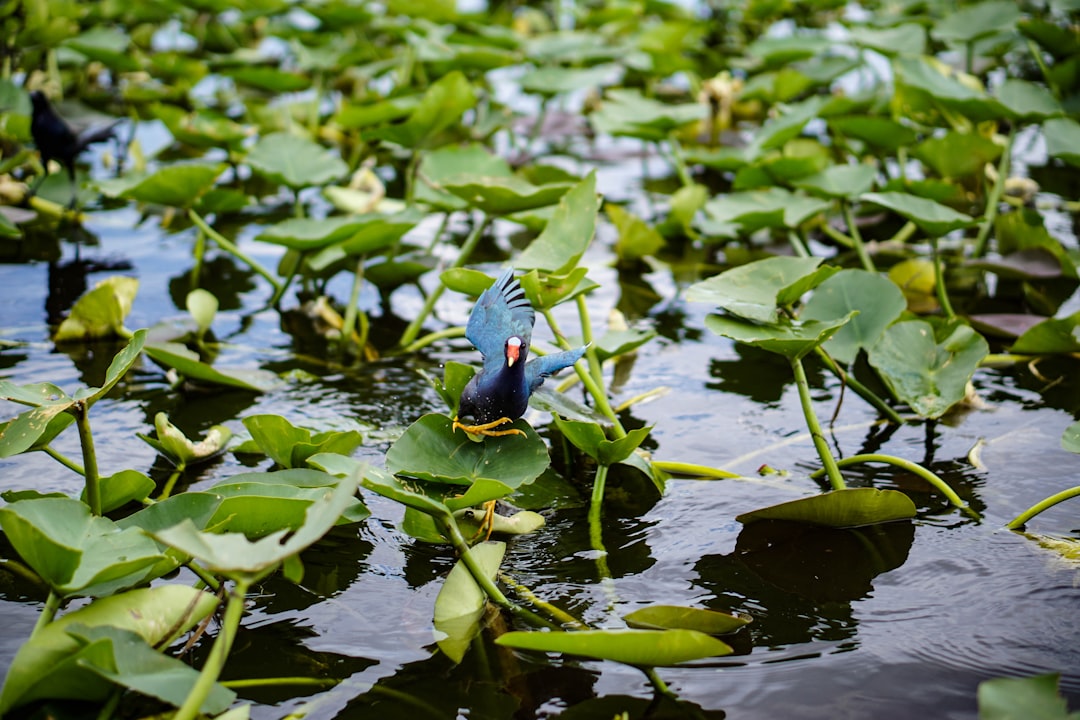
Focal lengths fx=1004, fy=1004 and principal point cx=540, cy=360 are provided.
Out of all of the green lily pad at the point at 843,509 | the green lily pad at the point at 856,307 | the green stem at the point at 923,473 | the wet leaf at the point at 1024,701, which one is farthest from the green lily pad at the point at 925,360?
the wet leaf at the point at 1024,701

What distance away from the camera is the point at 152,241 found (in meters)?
2.90

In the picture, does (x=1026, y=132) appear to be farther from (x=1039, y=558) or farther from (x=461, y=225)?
(x=1039, y=558)

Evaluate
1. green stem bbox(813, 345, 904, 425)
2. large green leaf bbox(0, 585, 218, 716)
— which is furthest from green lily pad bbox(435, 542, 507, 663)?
green stem bbox(813, 345, 904, 425)

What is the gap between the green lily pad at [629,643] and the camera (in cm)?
104

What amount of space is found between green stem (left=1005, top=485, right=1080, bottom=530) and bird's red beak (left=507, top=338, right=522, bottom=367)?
796 millimetres

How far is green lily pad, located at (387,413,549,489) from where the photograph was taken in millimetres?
1356

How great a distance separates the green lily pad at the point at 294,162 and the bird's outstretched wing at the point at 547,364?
1.15m

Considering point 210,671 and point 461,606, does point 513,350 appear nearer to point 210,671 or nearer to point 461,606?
point 461,606

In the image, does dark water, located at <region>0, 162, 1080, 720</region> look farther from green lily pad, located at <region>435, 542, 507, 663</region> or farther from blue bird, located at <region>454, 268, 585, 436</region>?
blue bird, located at <region>454, 268, 585, 436</region>

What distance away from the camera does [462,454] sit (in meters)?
1.42

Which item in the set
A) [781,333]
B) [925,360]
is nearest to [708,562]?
[781,333]

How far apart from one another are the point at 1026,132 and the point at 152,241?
3225 mm

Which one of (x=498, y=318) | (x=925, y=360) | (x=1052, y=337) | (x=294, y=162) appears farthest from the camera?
(x=294, y=162)

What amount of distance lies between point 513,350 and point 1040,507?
814 mm
